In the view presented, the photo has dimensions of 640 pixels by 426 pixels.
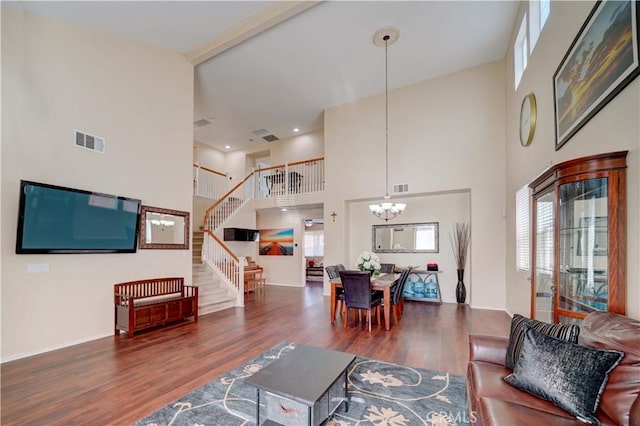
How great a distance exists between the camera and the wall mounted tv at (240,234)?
8492 mm

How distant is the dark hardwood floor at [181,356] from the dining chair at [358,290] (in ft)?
1.24

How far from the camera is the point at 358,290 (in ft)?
14.6

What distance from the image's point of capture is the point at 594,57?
2.36 m

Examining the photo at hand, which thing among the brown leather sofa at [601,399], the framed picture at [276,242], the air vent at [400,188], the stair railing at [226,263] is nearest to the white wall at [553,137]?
the brown leather sofa at [601,399]

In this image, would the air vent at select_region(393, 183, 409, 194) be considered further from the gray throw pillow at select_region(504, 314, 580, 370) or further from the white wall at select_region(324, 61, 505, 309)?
the gray throw pillow at select_region(504, 314, 580, 370)

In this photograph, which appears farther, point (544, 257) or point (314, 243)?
point (314, 243)

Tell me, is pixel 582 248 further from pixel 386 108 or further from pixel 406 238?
pixel 386 108

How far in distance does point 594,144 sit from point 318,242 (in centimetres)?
1026

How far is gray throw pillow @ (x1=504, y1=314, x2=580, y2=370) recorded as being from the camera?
1785 millimetres

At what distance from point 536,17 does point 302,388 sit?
5462 mm

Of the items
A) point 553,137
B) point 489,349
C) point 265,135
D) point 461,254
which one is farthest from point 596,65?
point 265,135

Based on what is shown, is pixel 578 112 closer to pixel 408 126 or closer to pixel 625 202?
pixel 625 202

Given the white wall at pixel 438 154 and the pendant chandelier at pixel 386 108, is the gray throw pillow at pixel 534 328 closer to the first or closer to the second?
the pendant chandelier at pixel 386 108

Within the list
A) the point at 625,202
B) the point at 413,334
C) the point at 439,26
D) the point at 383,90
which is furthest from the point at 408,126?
the point at 625,202
